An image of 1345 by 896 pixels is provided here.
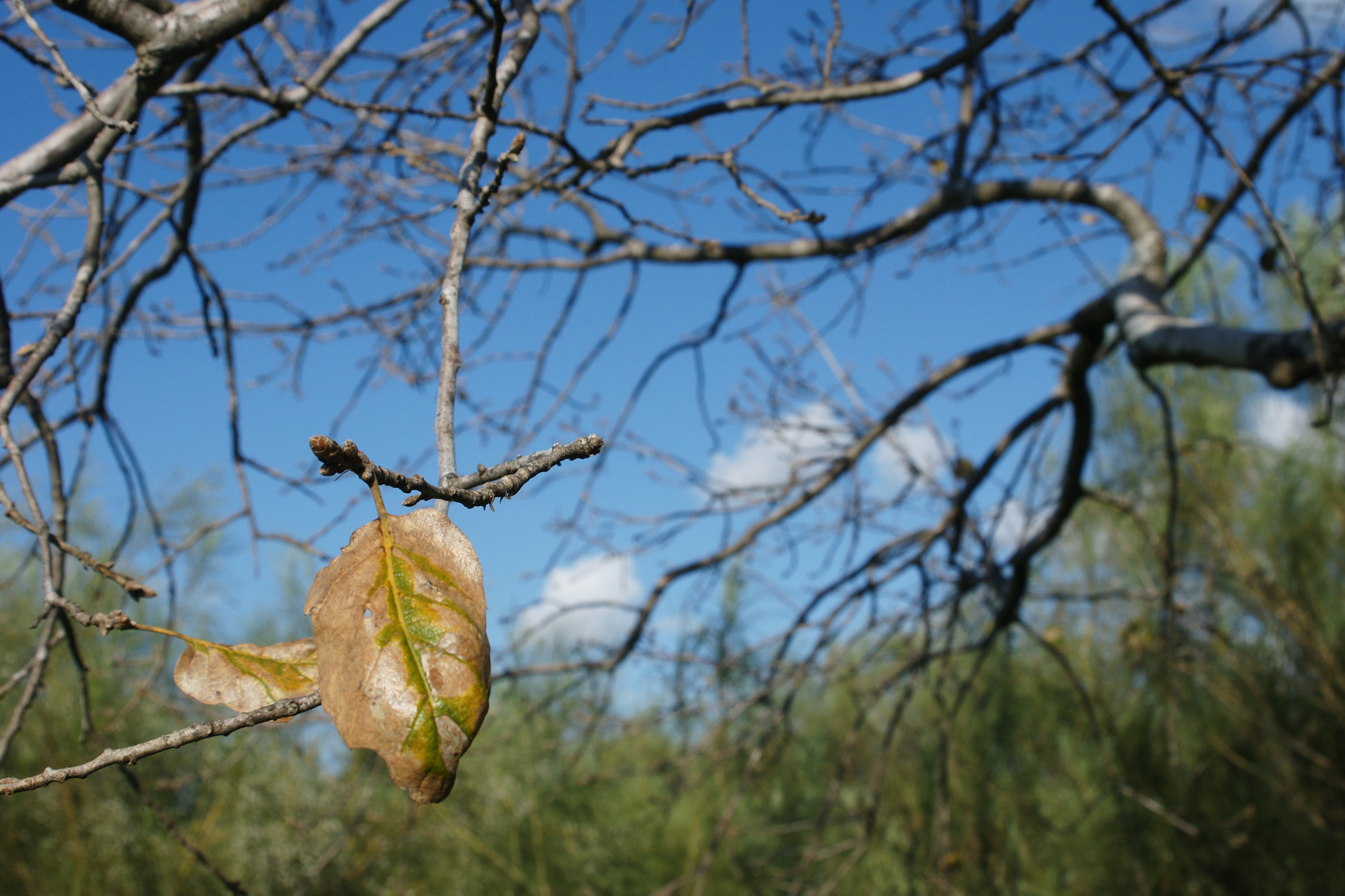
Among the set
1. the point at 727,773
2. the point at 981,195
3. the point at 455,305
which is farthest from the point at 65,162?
the point at 727,773

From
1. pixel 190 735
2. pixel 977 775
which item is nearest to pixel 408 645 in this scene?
pixel 190 735

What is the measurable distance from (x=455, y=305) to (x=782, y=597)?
1505mm

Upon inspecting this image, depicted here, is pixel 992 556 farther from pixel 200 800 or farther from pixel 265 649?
pixel 200 800

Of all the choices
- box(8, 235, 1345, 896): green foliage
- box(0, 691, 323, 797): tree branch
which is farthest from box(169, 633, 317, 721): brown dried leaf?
box(8, 235, 1345, 896): green foliage

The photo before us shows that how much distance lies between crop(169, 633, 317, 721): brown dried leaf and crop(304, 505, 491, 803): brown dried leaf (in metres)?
0.06

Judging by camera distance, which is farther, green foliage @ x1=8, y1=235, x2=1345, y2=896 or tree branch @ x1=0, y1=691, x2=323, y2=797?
green foliage @ x1=8, y1=235, x2=1345, y2=896

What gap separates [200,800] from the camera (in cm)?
304

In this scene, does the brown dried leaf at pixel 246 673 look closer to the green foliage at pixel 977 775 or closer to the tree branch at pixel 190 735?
the tree branch at pixel 190 735

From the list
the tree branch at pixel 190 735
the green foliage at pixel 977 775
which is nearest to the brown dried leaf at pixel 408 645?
the tree branch at pixel 190 735

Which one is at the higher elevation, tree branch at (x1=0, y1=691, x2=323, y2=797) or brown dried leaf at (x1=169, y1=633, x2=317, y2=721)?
brown dried leaf at (x1=169, y1=633, x2=317, y2=721)

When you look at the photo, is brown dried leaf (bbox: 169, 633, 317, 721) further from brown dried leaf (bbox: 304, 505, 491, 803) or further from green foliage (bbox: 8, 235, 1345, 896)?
green foliage (bbox: 8, 235, 1345, 896)

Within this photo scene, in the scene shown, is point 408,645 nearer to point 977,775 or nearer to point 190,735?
point 190,735

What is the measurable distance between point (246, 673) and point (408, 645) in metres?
0.12

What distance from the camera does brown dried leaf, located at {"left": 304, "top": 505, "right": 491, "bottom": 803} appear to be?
281mm
